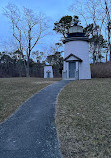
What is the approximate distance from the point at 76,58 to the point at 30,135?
15.1m

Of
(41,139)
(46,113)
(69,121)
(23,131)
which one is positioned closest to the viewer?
(41,139)

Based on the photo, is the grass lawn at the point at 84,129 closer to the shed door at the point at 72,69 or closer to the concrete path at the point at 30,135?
the concrete path at the point at 30,135

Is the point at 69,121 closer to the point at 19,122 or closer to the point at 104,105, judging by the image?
the point at 19,122

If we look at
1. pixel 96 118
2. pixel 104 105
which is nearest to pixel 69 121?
pixel 96 118

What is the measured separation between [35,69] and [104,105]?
52.8 metres

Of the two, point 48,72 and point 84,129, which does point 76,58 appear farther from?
point 48,72

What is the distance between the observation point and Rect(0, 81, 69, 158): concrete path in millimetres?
3193

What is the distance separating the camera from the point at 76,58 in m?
18.1

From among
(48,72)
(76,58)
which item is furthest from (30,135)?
(48,72)

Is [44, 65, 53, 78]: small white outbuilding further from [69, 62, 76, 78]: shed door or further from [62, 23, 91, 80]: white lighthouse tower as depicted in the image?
[69, 62, 76, 78]: shed door

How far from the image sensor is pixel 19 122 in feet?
16.0

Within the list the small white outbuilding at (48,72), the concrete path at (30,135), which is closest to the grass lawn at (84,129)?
the concrete path at (30,135)

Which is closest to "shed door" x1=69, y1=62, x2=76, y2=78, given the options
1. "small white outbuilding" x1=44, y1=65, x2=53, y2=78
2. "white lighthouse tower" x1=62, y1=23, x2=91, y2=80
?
"white lighthouse tower" x1=62, y1=23, x2=91, y2=80

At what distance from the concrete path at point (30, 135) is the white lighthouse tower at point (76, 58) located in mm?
12784
